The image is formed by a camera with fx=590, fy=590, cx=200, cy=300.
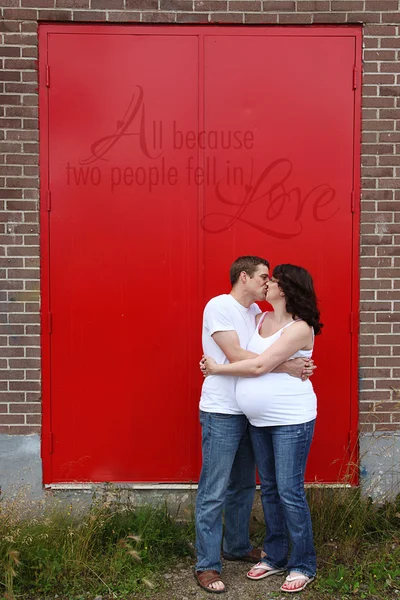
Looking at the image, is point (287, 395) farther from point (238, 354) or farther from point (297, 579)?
point (297, 579)

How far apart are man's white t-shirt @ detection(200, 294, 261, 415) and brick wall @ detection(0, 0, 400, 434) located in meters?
1.20

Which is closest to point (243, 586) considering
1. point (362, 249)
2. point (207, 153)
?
point (362, 249)

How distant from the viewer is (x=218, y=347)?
3473 mm

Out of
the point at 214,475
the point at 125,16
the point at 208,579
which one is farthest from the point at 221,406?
the point at 125,16

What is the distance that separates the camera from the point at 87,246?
13.8ft

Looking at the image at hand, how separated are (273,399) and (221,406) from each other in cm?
32

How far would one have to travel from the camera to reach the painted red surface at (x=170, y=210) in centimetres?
417

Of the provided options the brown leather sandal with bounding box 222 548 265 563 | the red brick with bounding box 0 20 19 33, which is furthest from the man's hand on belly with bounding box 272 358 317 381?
the red brick with bounding box 0 20 19 33

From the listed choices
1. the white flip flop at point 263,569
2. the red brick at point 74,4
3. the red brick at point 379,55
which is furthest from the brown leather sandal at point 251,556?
the red brick at point 74,4

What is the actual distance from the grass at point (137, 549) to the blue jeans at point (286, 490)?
0.26 meters

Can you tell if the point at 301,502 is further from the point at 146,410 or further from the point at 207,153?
the point at 207,153

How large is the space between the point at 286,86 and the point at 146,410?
2.53 m

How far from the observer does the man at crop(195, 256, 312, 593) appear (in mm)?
3393

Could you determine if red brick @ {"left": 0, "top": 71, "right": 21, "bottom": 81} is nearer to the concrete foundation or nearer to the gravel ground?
the gravel ground
